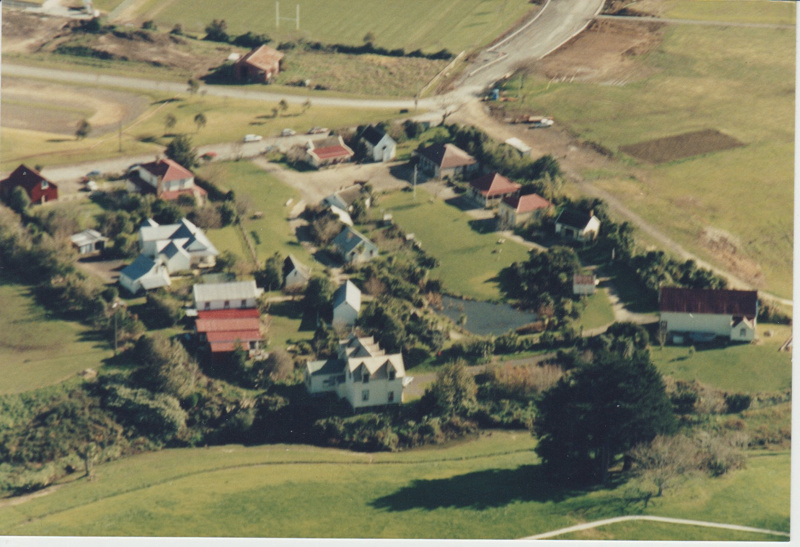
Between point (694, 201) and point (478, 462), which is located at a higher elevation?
point (694, 201)

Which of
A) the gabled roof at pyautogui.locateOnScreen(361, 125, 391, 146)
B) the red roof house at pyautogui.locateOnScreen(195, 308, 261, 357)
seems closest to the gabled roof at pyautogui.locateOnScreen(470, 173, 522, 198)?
the gabled roof at pyautogui.locateOnScreen(361, 125, 391, 146)

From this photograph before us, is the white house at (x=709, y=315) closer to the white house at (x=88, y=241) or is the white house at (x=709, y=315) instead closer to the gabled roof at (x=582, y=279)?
the gabled roof at (x=582, y=279)

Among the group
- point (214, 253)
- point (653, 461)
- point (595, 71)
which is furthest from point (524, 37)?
point (653, 461)

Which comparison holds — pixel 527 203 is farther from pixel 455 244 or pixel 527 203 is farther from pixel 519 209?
pixel 455 244

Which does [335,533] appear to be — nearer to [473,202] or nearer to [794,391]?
[794,391]

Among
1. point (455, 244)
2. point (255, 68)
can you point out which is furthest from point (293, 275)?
point (255, 68)

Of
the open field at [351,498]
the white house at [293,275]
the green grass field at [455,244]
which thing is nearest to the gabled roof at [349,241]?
the white house at [293,275]
